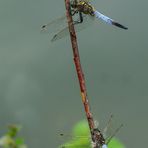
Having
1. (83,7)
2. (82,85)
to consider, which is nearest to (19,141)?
(82,85)

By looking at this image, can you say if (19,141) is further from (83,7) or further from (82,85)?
(83,7)

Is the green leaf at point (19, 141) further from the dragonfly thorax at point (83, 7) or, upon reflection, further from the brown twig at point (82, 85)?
the dragonfly thorax at point (83, 7)

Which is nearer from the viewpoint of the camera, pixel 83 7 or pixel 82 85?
pixel 82 85

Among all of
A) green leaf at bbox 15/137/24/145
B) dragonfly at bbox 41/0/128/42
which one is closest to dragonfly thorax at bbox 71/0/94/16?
dragonfly at bbox 41/0/128/42

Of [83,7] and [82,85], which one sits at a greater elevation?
[83,7]

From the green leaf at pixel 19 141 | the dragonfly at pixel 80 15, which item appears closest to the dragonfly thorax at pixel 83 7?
the dragonfly at pixel 80 15

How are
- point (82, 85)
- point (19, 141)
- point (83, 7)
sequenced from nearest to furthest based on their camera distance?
1. point (19, 141)
2. point (82, 85)
3. point (83, 7)

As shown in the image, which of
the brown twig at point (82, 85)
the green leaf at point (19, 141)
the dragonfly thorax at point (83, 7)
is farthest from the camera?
the dragonfly thorax at point (83, 7)

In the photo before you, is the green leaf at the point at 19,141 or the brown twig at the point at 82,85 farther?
the brown twig at the point at 82,85
